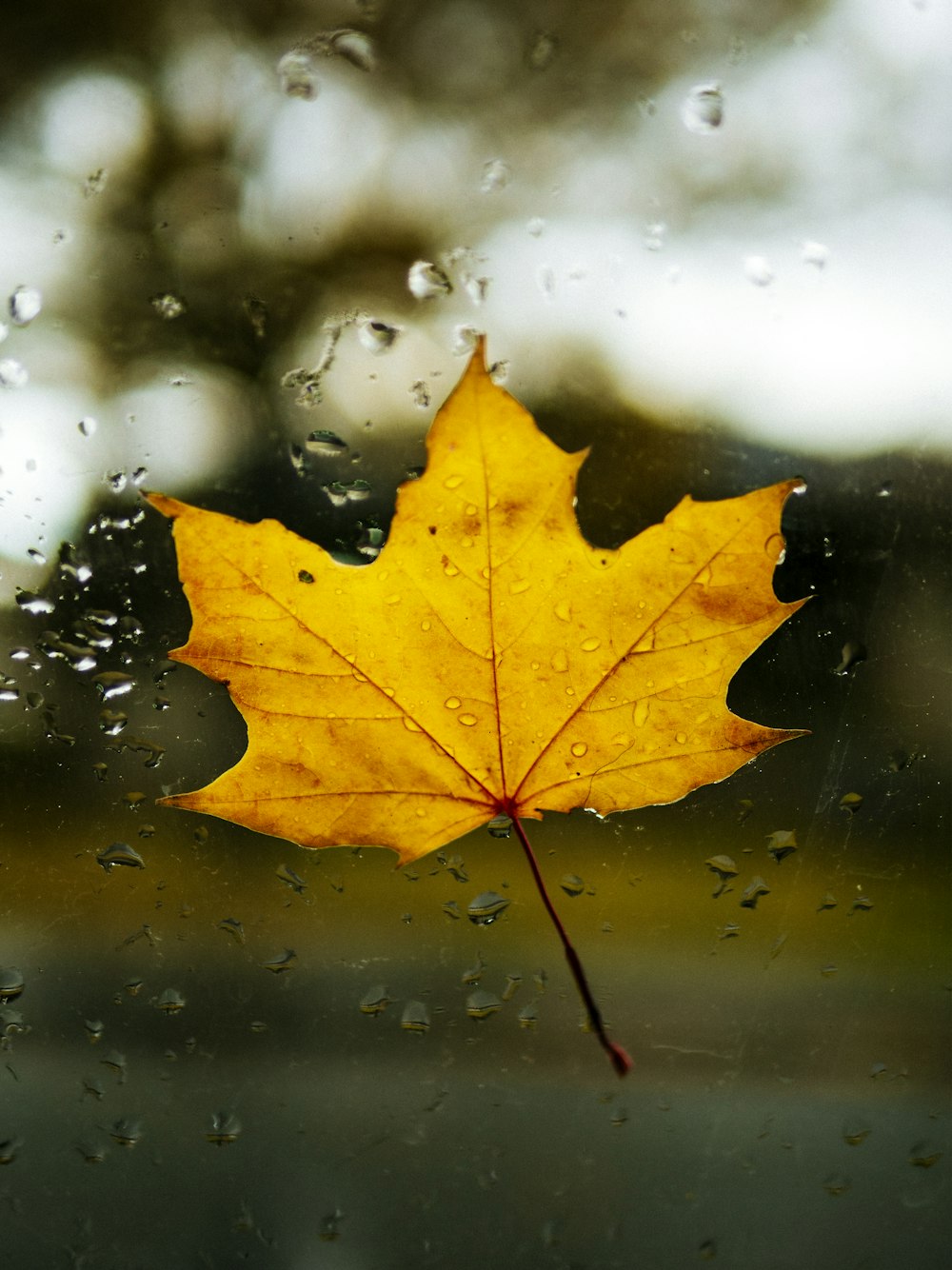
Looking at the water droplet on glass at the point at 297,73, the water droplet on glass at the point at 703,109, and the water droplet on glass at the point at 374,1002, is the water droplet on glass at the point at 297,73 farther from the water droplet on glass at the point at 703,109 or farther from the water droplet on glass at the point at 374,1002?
the water droplet on glass at the point at 374,1002

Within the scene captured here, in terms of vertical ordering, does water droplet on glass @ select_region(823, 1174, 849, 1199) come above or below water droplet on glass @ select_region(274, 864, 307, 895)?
below

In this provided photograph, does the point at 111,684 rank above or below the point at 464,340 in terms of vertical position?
below

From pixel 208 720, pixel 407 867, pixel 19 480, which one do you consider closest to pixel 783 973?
pixel 407 867

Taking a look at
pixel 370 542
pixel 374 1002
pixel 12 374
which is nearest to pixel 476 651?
pixel 370 542

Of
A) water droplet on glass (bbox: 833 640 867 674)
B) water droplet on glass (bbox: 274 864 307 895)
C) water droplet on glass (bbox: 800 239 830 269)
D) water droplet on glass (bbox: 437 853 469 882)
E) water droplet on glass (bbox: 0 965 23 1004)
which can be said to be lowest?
water droplet on glass (bbox: 0 965 23 1004)

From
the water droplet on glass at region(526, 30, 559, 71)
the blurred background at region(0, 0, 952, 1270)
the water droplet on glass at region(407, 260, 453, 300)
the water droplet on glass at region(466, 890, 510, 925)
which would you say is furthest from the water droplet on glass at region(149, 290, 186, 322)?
the water droplet on glass at region(466, 890, 510, 925)

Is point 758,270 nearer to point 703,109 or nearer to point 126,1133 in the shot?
point 703,109

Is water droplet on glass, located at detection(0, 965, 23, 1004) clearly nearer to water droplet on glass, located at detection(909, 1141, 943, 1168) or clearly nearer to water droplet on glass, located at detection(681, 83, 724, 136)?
water droplet on glass, located at detection(909, 1141, 943, 1168)

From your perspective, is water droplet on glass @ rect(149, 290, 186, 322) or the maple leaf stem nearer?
the maple leaf stem
